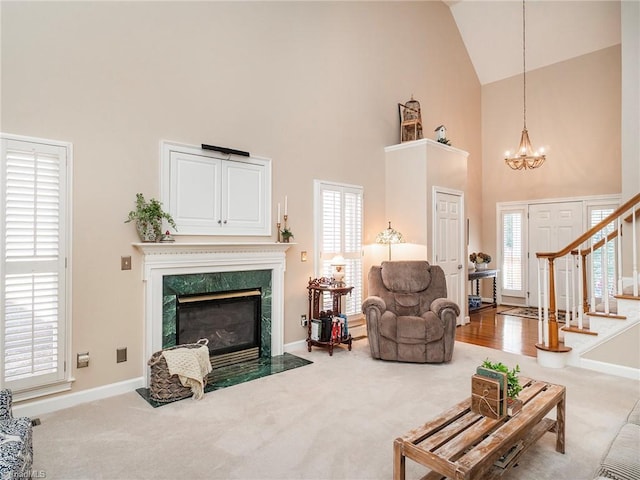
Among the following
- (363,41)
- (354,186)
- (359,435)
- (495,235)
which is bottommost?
(359,435)

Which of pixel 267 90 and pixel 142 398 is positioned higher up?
pixel 267 90

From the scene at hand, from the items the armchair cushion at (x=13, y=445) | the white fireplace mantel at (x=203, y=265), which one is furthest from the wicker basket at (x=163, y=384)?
the armchair cushion at (x=13, y=445)

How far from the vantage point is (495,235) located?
8062 mm

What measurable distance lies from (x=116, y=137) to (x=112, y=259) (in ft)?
3.56

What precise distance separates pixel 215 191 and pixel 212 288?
102cm

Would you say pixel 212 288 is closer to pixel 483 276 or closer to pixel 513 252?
pixel 483 276

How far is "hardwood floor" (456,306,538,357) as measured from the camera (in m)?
4.88

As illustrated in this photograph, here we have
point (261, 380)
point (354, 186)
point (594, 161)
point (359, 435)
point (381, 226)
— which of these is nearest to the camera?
point (359, 435)

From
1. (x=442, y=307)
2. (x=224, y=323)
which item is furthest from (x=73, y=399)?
(x=442, y=307)

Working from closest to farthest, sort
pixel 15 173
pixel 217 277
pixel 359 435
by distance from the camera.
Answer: pixel 359 435 < pixel 15 173 < pixel 217 277

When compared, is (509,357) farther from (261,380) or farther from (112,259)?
(112,259)

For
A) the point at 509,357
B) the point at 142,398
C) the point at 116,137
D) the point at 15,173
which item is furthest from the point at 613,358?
the point at 15,173

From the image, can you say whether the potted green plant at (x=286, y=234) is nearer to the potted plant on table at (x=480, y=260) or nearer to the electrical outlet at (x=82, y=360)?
the electrical outlet at (x=82, y=360)

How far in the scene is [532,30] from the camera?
700 cm
